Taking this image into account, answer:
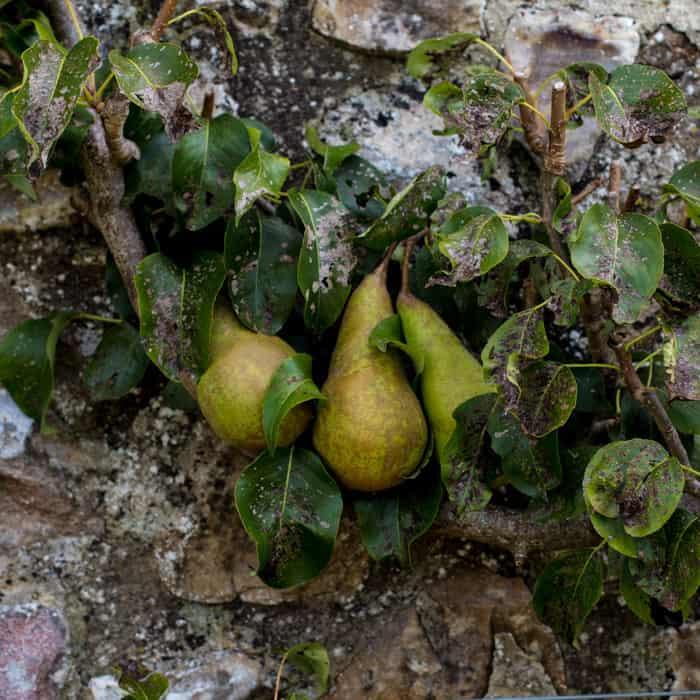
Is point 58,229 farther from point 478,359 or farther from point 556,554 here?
point 556,554

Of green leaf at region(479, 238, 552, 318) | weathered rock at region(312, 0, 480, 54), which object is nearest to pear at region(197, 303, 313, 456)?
green leaf at region(479, 238, 552, 318)

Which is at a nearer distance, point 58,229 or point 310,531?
point 310,531

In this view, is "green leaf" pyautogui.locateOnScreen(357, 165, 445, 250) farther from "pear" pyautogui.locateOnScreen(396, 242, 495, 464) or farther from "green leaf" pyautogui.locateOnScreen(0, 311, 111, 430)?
"green leaf" pyautogui.locateOnScreen(0, 311, 111, 430)

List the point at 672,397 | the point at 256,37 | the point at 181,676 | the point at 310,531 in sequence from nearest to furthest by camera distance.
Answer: the point at 672,397 < the point at 310,531 < the point at 181,676 < the point at 256,37

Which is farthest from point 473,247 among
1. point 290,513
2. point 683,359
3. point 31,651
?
point 31,651

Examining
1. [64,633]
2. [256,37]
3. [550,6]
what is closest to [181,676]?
[64,633]

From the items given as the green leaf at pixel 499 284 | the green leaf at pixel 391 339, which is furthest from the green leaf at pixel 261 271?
the green leaf at pixel 499 284

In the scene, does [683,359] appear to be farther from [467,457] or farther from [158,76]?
[158,76]

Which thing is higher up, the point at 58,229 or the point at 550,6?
the point at 550,6
